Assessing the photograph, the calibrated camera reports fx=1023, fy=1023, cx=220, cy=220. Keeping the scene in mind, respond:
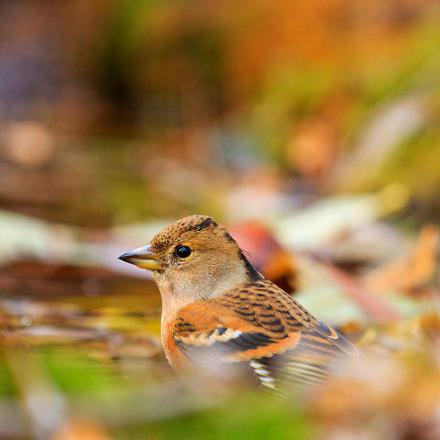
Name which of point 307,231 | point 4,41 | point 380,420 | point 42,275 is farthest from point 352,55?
point 380,420

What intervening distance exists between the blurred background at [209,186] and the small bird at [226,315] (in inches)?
9.7

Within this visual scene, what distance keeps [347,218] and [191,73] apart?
8.25m

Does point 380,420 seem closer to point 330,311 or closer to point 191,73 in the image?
point 330,311

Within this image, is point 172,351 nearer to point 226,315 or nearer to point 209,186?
point 226,315

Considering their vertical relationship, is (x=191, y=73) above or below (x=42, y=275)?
above

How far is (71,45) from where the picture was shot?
15680 mm

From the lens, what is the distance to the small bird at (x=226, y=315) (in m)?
3.04

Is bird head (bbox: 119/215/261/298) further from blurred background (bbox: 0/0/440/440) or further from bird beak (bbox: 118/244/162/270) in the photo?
blurred background (bbox: 0/0/440/440)

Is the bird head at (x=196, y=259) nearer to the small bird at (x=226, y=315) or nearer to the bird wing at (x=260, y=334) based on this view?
the small bird at (x=226, y=315)

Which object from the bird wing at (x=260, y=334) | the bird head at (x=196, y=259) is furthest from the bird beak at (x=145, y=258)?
the bird wing at (x=260, y=334)

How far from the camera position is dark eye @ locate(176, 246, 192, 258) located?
378cm

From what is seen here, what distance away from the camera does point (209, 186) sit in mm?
8906

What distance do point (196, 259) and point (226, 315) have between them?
0.44m

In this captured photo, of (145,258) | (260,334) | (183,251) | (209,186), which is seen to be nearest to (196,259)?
(183,251)
